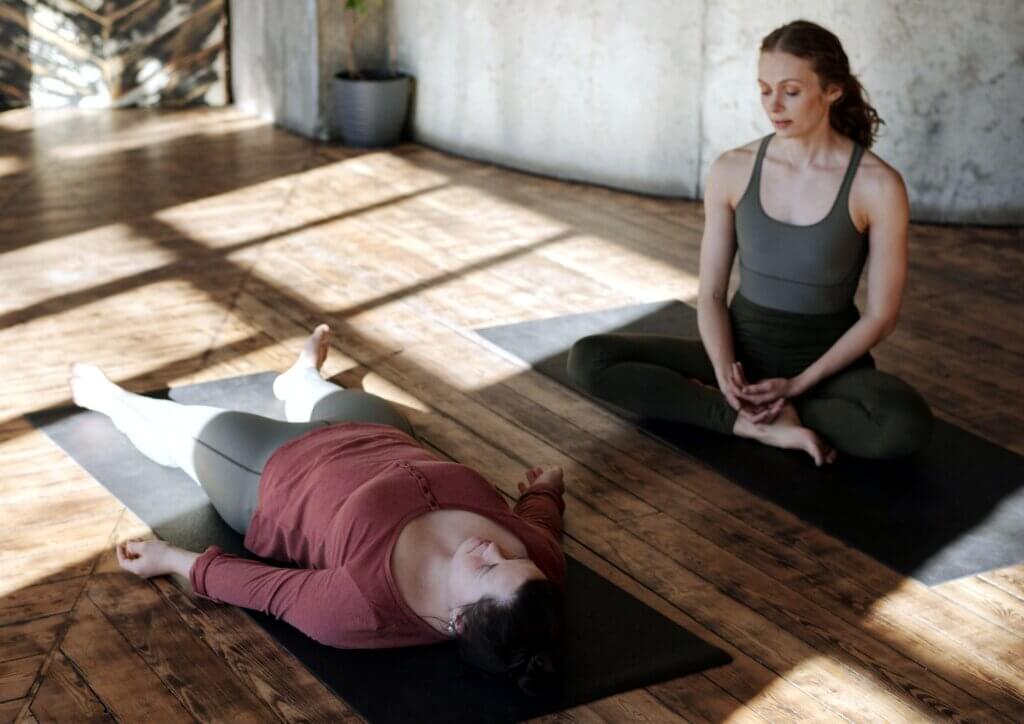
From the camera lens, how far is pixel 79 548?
8.53ft

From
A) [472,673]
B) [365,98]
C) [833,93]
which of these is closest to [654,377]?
[833,93]

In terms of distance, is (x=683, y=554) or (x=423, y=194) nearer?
(x=683, y=554)

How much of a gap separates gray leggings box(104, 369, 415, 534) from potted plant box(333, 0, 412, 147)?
125 inches

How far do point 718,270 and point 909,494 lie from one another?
→ 26.7 inches

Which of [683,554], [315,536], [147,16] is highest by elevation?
[147,16]

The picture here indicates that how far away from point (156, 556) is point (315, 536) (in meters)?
0.34

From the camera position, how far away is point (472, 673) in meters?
2.19

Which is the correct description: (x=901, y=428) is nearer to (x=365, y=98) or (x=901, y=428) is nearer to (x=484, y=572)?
(x=484, y=572)

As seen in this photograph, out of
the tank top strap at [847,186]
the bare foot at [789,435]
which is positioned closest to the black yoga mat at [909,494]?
the bare foot at [789,435]

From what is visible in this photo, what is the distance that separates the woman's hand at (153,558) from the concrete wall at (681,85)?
3.38m

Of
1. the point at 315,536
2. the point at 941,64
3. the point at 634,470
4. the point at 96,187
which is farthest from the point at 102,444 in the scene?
the point at 941,64

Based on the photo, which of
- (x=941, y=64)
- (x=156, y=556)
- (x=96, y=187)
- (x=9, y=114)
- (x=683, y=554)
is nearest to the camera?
(x=156, y=556)

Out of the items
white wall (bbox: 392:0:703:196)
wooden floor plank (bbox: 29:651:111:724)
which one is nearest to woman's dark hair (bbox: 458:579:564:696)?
wooden floor plank (bbox: 29:651:111:724)

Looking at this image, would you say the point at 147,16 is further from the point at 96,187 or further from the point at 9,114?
the point at 96,187
